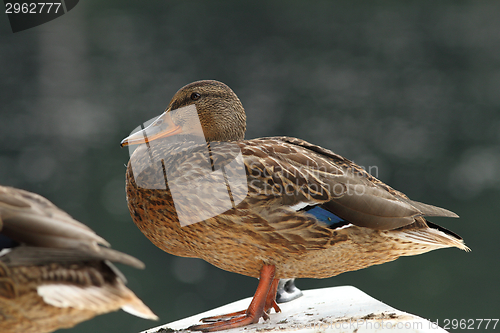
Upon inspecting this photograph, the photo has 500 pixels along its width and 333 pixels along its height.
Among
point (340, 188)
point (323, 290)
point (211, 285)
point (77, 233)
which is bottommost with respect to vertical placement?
point (211, 285)

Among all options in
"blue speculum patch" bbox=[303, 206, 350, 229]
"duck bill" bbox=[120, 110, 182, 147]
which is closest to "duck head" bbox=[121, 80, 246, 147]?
"duck bill" bbox=[120, 110, 182, 147]

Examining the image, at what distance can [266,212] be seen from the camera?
5.31ft

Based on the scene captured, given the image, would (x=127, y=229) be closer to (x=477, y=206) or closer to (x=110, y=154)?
(x=110, y=154)

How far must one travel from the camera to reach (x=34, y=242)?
1.14 m

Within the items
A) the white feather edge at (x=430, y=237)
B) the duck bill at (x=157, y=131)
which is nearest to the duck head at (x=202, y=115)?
the duck bill at (x=157, y=131)

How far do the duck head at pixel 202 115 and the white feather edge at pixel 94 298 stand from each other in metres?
0.83

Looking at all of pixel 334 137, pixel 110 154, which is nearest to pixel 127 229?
pixel 110 154

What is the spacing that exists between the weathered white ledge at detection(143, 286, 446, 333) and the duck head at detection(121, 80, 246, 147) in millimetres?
791

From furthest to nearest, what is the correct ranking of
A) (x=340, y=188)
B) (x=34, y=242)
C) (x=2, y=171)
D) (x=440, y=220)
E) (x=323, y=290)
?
1. (x=2, y=171)
2. (x=440, y=220)
3. (x=323, y=290)
4. (x=340, y=188)
5. (x=34, y=242)

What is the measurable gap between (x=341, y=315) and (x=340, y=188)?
49cm

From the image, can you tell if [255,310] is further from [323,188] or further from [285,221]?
[323,188]

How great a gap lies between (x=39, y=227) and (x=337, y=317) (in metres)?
1.11

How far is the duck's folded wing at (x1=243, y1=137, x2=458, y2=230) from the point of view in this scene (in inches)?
65.0

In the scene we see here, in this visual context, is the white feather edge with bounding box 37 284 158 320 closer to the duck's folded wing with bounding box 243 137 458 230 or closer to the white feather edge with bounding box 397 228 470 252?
the duck's folded wing with bounding box 243 137 458 230
